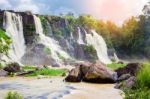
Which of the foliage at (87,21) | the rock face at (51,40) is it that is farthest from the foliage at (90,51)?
the foliage at (87,21)

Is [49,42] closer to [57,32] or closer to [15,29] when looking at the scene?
[57,32]

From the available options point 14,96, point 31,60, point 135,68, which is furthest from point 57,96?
point 31,60

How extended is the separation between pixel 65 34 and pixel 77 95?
173 feet

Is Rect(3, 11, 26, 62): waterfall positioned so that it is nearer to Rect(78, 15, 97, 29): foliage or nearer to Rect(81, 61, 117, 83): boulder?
Rect(78, 15, 97, 29): foliage

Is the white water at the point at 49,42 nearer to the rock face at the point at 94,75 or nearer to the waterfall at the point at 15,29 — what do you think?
the waterfall at the point at 15,29

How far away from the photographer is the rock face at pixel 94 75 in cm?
2673

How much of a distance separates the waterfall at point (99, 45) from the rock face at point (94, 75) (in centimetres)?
4532

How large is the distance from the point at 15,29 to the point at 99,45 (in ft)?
66.3

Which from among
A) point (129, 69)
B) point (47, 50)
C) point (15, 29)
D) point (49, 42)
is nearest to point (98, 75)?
point (129, 69)

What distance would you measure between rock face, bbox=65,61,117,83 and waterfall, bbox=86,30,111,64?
45.3m

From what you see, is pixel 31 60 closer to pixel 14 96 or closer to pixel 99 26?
pixel 99 26

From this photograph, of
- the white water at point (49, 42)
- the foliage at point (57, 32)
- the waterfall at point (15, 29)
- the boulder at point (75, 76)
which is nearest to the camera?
the boulder at point (75, 76)

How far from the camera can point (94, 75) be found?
26.9 metres

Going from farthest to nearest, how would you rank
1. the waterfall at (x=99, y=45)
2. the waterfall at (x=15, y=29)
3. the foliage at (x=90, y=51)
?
the waterfall at (x=99, y=45)
the foliage at (x=90, y=51)
the waterfall at (x=15, y=29)
